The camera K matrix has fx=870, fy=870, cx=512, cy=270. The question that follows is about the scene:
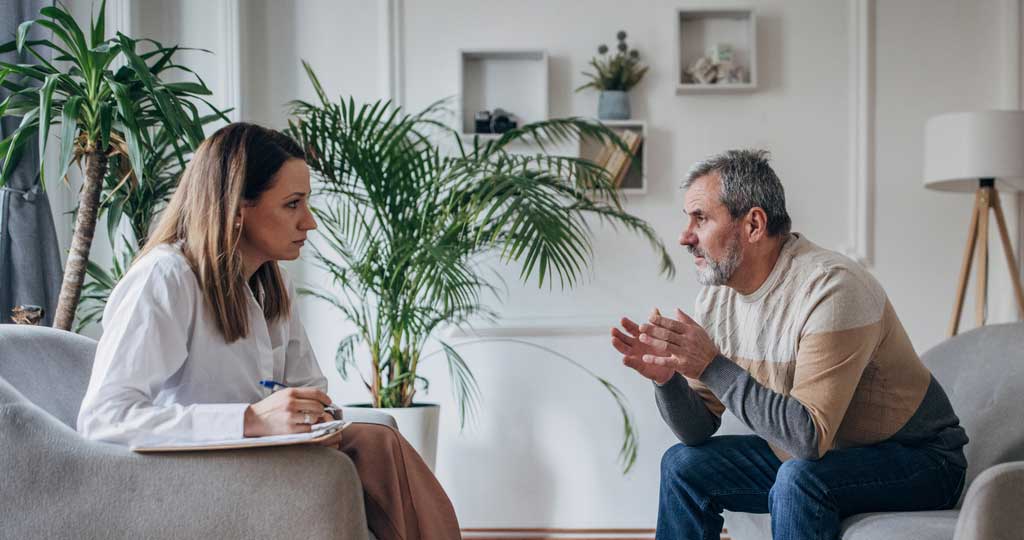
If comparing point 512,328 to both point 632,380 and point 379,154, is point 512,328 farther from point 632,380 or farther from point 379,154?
point 379,154

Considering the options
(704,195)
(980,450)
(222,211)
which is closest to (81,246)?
(222,211)

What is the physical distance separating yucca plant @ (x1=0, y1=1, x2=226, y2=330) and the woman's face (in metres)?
0.42

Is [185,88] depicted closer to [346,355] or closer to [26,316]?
[26,316]

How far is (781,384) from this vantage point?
1721 mm

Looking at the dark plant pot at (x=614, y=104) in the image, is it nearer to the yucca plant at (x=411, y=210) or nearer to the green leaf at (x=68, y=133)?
the yucca plant at (x=411, y=210)

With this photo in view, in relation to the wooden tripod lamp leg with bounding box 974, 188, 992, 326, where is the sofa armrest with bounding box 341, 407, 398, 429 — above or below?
below

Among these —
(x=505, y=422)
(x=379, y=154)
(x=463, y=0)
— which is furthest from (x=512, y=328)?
(x=463, y=0)

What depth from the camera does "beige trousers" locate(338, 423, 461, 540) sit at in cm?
153

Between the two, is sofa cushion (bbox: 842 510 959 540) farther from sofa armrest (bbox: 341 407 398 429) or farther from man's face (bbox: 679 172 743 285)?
sofa armrest (bbox: 341 407 398 429)

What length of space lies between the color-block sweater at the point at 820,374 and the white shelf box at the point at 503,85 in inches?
59.1

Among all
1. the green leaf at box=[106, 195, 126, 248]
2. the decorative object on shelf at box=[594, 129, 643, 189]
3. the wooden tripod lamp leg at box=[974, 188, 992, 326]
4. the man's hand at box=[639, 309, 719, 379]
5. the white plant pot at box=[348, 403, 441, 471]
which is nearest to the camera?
the man's hand at box=[639, 309, 719, 379]

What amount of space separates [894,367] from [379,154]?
1.56 m

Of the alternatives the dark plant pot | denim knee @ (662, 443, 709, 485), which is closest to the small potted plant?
the dark plant pot

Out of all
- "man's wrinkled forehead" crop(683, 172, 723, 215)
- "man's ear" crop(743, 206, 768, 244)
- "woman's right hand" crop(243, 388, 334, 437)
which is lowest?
"woman's right hand" crop(243, 388, 334, 437)
